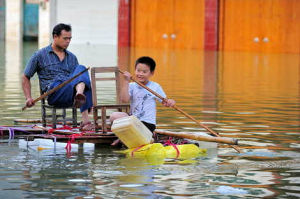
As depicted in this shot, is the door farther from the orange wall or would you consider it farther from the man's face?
the man's face

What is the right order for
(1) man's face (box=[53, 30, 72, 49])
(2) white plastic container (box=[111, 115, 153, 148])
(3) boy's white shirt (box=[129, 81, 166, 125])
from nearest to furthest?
1. (2) white plastic container (box=[111, 115, 153, 148])
2. (3) boy's white shirt (box=[129, 81, 166, 125])
3. (1) man's face (box=[53, 30, 72, 49])

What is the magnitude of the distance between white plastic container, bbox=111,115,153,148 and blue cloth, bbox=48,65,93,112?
2.97ft

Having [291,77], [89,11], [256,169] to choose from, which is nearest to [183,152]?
[256,169]

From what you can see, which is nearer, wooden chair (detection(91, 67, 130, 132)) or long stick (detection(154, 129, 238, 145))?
long stick (detection(154, 129, 238, 145))

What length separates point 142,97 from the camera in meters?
9.20

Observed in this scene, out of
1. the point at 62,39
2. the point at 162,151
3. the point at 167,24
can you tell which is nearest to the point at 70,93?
the point at 62,39

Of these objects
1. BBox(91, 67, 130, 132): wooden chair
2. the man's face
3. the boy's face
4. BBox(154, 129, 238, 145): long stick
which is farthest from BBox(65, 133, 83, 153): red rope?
the man's face

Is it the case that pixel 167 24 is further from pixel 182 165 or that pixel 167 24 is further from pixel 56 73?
pixel 182 165

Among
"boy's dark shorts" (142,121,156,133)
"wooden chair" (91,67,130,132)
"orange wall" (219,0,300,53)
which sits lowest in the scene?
"boy's dark shorts" (142,121,156,133)

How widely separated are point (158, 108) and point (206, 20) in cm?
2627

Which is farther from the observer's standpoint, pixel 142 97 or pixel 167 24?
pixel 167 24

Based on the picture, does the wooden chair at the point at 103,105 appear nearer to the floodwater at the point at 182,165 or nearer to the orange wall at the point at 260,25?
the floodwater at the point at 182,165

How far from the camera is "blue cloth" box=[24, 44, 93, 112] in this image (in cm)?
946

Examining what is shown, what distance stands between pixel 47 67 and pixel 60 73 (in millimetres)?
163
